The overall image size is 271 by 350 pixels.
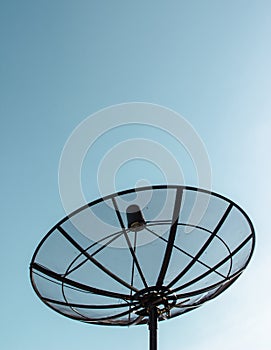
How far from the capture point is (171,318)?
8.52 meters

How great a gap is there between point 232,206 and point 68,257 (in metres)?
3.25

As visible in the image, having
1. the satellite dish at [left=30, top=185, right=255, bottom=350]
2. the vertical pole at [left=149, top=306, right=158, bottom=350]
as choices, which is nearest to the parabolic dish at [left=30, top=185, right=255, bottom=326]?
the satellite dish at [left=30, top=185, right=255, bottom=350]

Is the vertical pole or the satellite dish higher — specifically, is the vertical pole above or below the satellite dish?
below

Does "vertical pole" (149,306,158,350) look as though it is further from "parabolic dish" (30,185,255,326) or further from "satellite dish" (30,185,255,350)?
"parabolic dish" (30,185,255,326)

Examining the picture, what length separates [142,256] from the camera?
8.88m

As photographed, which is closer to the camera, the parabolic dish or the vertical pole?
the vertical pole

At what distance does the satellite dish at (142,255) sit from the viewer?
7962 millimetres

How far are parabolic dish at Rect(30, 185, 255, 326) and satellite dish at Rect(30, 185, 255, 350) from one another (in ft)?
0.06

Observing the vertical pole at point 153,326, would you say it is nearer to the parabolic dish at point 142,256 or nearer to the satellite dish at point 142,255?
the satellite dish at point 142,255

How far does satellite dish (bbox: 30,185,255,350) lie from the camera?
7.96 metres

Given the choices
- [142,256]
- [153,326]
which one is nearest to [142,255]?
[142,256]

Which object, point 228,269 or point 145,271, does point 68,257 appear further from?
point 228,269

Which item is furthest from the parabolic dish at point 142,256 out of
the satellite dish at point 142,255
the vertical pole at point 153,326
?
the vertical pole at point 153,326

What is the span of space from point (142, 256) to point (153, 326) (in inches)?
71.8
